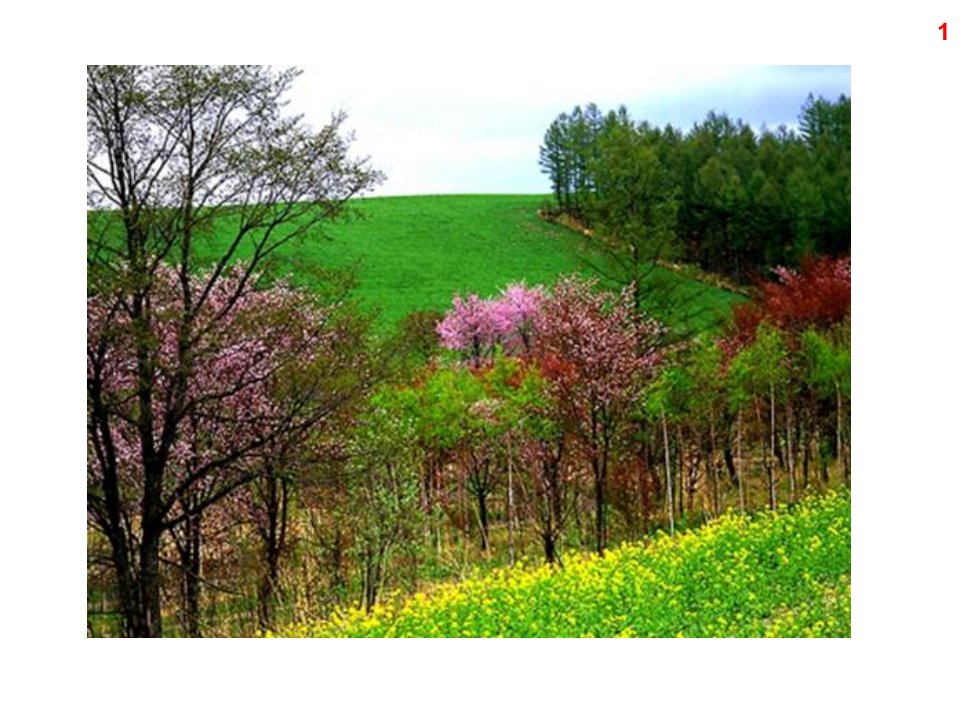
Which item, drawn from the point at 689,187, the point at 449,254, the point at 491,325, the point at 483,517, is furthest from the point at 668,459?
the point at 449,254

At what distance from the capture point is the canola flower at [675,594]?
6.23 meters

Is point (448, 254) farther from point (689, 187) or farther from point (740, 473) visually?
point (740, 473)

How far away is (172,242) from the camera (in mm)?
6195

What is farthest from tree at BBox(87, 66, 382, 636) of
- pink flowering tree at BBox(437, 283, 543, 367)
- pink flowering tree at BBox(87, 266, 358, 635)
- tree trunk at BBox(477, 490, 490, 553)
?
tree trunk at BBox(477, 490, 490, 553)

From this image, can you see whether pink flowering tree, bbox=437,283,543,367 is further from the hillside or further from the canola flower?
the canola flower

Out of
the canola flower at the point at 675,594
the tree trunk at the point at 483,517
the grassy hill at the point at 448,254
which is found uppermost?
the grassy hill at the point at 448,254

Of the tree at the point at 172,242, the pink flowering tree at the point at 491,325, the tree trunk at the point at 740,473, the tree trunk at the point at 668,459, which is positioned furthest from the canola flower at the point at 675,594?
the pink flowering tree at the point at 491,325

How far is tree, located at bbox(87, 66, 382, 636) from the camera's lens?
20.3 ft

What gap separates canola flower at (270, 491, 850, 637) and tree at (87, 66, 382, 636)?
0.88 metres

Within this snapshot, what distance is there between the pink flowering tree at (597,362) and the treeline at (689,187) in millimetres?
298

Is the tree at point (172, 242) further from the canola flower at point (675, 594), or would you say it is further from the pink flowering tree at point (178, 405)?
the canola flower at point (675, 594)

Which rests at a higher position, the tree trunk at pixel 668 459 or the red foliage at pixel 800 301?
the red foliage at pixel 800 301
